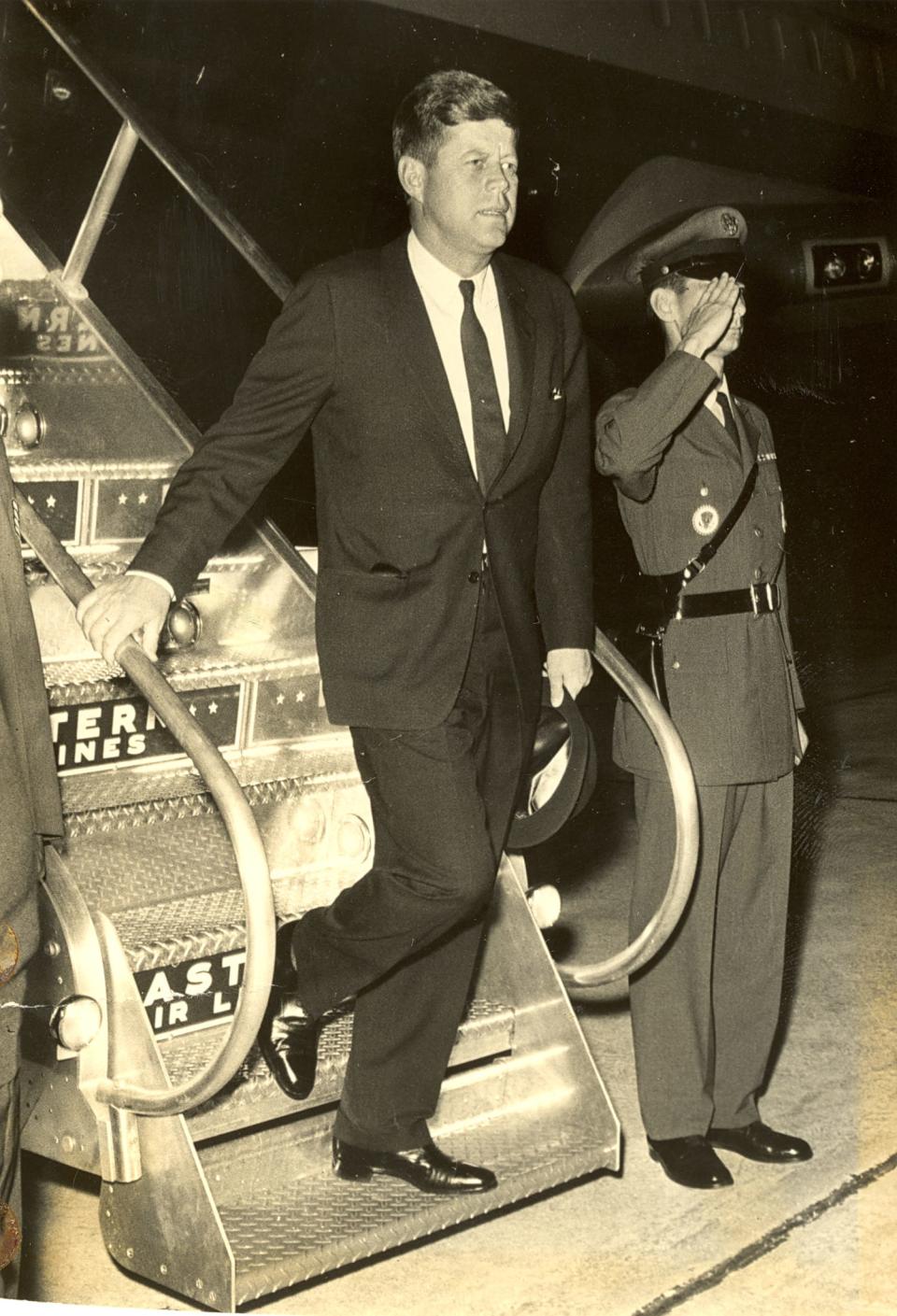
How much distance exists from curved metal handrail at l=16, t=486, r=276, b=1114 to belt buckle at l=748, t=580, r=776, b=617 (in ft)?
3.39

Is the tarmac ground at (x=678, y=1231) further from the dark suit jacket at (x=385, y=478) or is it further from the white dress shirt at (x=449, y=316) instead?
the white dress shirt at (x=449, y=316)

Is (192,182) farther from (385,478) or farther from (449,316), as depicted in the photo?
(385,478)

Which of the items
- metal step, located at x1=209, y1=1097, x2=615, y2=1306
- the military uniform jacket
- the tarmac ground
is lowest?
the tarmac ground

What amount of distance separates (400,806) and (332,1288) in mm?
744

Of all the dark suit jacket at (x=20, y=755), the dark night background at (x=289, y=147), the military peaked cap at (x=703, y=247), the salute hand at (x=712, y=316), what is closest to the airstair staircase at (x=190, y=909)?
the dark suit jacket at (x=20, y=755)

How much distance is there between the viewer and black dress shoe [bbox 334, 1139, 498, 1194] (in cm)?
249

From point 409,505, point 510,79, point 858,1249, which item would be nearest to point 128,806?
point 409,505

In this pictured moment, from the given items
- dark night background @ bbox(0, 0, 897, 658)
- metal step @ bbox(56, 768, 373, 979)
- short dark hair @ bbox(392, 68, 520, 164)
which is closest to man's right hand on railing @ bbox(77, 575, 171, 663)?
metal step @ bbox(56, 768, 373, 979)

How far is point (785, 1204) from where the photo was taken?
8.35ft

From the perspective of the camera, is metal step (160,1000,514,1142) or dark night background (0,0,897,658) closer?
metal step (160,1000,514,1142)

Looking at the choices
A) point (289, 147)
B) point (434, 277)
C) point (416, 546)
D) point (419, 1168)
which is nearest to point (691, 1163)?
point (419, 1168)

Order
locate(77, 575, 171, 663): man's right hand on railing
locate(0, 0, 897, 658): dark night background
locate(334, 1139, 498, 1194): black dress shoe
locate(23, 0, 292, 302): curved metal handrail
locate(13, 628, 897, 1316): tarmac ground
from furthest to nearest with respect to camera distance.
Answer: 1. locate(0, 0, 897, 658): dark night background
2. locate(23, 0, 292, 302): curved metal handrail
3. locate(334, 1139, 498, 1194): black dress shoe
4. locate(13, 628, 897, 1316): tarmac ground
5. locate(77, 575, 171, 663): man's right hand on railing

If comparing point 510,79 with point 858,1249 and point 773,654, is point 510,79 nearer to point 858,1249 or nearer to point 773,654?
point 773,654

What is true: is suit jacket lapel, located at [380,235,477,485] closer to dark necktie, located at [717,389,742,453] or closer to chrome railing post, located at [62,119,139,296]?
dark necktie, located at [717,389,742,453]
